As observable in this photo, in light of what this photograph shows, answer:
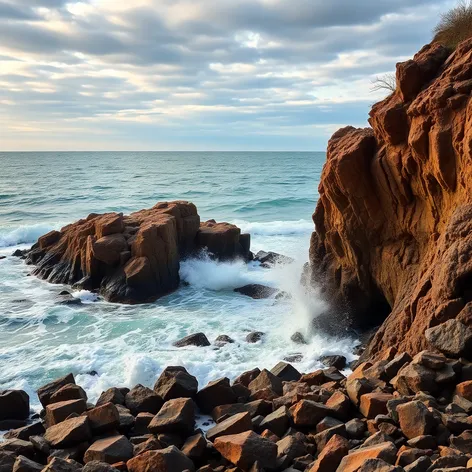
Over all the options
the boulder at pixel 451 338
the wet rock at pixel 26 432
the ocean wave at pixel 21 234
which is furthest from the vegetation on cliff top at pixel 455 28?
the ocean wave at pixel 21 234

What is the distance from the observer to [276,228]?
3178 cm

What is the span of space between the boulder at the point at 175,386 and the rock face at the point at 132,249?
8.96 metres

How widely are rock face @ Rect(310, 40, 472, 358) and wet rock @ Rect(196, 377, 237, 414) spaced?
270 centimetres

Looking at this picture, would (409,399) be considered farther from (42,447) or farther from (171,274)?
(171,274)

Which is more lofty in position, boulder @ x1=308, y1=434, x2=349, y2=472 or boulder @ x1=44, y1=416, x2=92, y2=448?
boulder @ x1=308, y1=434, x2=349, y2=472

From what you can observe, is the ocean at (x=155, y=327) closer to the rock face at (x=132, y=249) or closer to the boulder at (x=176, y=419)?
the rock face at (x=132, y=249)

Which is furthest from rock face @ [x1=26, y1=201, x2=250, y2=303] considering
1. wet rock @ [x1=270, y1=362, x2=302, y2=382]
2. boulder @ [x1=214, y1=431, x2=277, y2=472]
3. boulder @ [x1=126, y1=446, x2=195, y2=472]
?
boulder @ [x1=214, y1=431, x2=277, y2=472]

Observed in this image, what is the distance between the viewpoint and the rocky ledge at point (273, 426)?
17.7 ft

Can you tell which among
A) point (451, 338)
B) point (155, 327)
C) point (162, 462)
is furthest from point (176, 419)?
point (155, 327)

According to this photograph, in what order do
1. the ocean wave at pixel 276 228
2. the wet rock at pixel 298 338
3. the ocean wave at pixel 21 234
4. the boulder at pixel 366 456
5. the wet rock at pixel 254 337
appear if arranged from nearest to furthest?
the boulder at pixel 366 456 → the wet rock at pixel 298 338 → the wet rock at pixel 254 337 → the ocean wave at pixel 21 234 → the ocean wave at pixel 276 228

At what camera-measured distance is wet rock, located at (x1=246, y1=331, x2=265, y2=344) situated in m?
13.0

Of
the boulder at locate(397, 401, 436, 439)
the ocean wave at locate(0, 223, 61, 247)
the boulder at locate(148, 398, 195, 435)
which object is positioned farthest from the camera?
the ocean wave at locate(0, 223, 61, 247)

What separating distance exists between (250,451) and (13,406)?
15.8 ft

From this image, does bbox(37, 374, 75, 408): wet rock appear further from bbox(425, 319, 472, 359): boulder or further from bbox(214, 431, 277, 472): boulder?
bbox(425, 319, 472, 359): boulder
